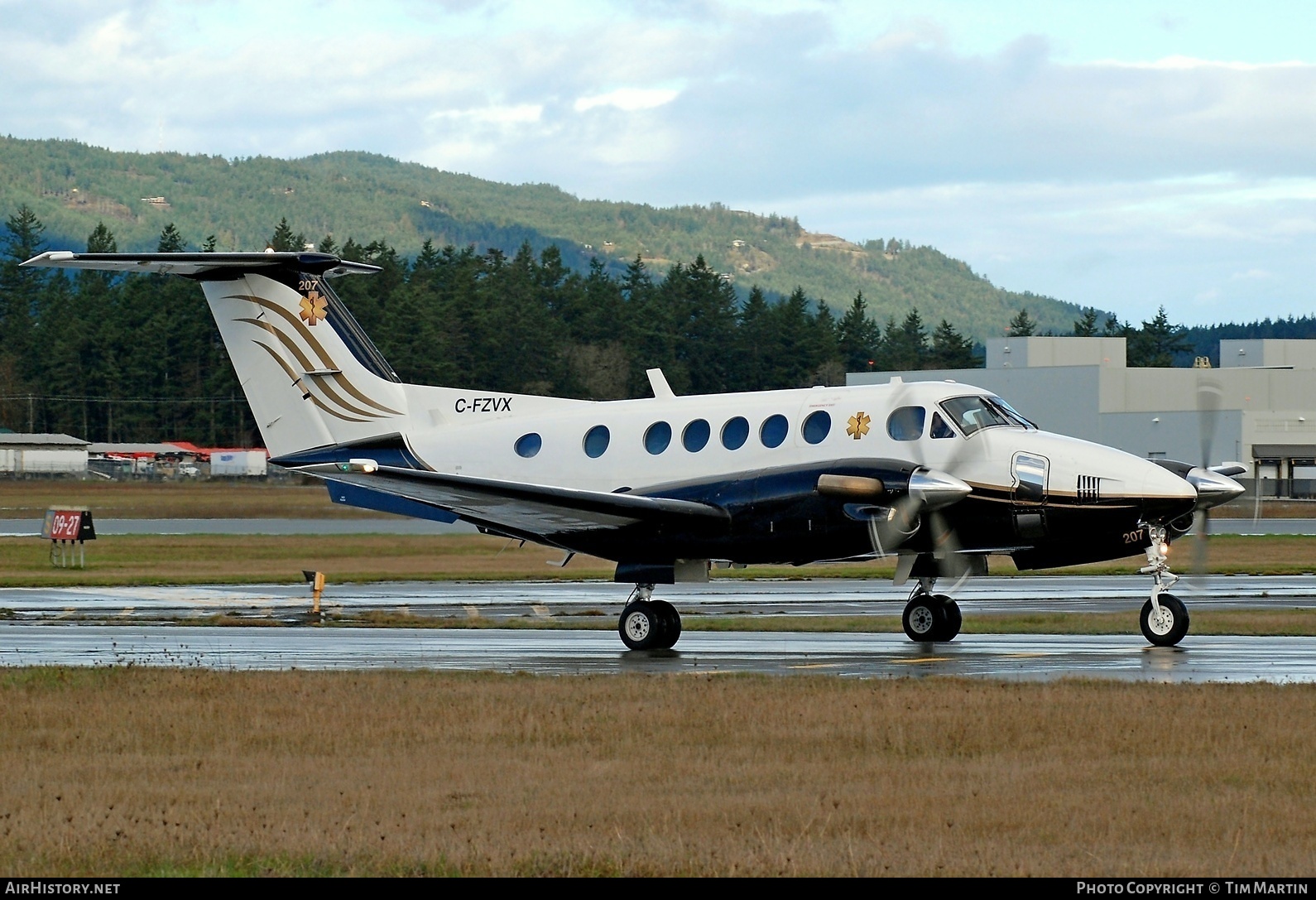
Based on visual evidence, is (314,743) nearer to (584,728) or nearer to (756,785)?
(584,728)

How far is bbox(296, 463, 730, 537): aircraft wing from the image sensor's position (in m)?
22.2

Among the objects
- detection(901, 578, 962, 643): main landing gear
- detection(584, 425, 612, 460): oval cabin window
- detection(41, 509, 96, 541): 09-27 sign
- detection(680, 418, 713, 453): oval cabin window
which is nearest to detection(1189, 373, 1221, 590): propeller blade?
detection(901, 578, 962, 643): main landing gear

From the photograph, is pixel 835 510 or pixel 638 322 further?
pixel 638 322

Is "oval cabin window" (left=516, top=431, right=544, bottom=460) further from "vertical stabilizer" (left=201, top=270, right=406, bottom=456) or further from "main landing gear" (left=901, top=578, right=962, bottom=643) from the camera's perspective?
A: "main landing gear" (left=901, top=578, right=962, bottom=643)

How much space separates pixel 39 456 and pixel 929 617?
123761mm

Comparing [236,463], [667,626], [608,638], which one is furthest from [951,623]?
[236,463]

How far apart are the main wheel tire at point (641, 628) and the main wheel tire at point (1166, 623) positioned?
6.82 metres

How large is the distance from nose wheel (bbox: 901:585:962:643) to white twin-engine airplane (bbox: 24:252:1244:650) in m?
0.03

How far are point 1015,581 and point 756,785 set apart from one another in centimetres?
3014

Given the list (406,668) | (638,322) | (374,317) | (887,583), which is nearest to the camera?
(406,668)

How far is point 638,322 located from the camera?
13538cm

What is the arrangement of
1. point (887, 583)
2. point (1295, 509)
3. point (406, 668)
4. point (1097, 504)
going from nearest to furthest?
point (406, 668) < point (1097, 504) < point (887, 583) < point (1295, 509)

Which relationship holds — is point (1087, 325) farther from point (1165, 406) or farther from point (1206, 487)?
point (1206, 487)
